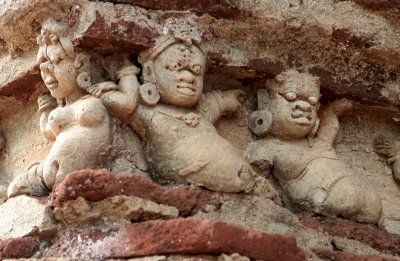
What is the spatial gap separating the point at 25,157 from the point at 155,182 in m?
0.79

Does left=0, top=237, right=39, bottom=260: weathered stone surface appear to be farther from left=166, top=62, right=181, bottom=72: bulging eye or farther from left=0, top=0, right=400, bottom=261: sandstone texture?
left=166, top=62, right=181, bottom=72: bulging eye

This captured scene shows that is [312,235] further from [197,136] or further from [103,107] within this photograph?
[103,107]

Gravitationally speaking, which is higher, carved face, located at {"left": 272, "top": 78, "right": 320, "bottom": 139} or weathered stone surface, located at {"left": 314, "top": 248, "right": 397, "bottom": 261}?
carved face, located at {"left": 272, "top": 78, "right": 320, "bottom": 139}

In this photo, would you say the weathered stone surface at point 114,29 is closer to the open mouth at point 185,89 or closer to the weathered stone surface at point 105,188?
the open mouth at point 185,89

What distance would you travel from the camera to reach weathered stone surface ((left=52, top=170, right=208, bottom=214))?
3607 mm

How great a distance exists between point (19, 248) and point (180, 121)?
0.75 m

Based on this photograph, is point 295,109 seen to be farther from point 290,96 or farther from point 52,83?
point 52,83

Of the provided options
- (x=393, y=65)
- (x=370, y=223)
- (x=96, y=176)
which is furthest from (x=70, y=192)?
(x=393, y=65)

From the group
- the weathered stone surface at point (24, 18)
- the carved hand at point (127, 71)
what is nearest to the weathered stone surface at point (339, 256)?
the carved hand at point (127, 71)

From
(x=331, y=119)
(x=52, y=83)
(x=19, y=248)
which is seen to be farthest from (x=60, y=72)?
(x=331, y=119)

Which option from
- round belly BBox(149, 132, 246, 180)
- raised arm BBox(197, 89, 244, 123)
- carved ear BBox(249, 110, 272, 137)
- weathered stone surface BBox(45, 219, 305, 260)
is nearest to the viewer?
weathered stone surface BBox(45, 219, 305, 260)

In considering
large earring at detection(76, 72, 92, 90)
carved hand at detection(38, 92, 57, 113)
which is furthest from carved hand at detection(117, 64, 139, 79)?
carved hand at detection(38, 92, 57, 113)

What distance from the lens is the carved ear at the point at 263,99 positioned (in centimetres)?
418

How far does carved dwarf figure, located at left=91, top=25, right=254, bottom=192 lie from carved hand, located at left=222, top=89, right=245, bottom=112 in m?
0.16
